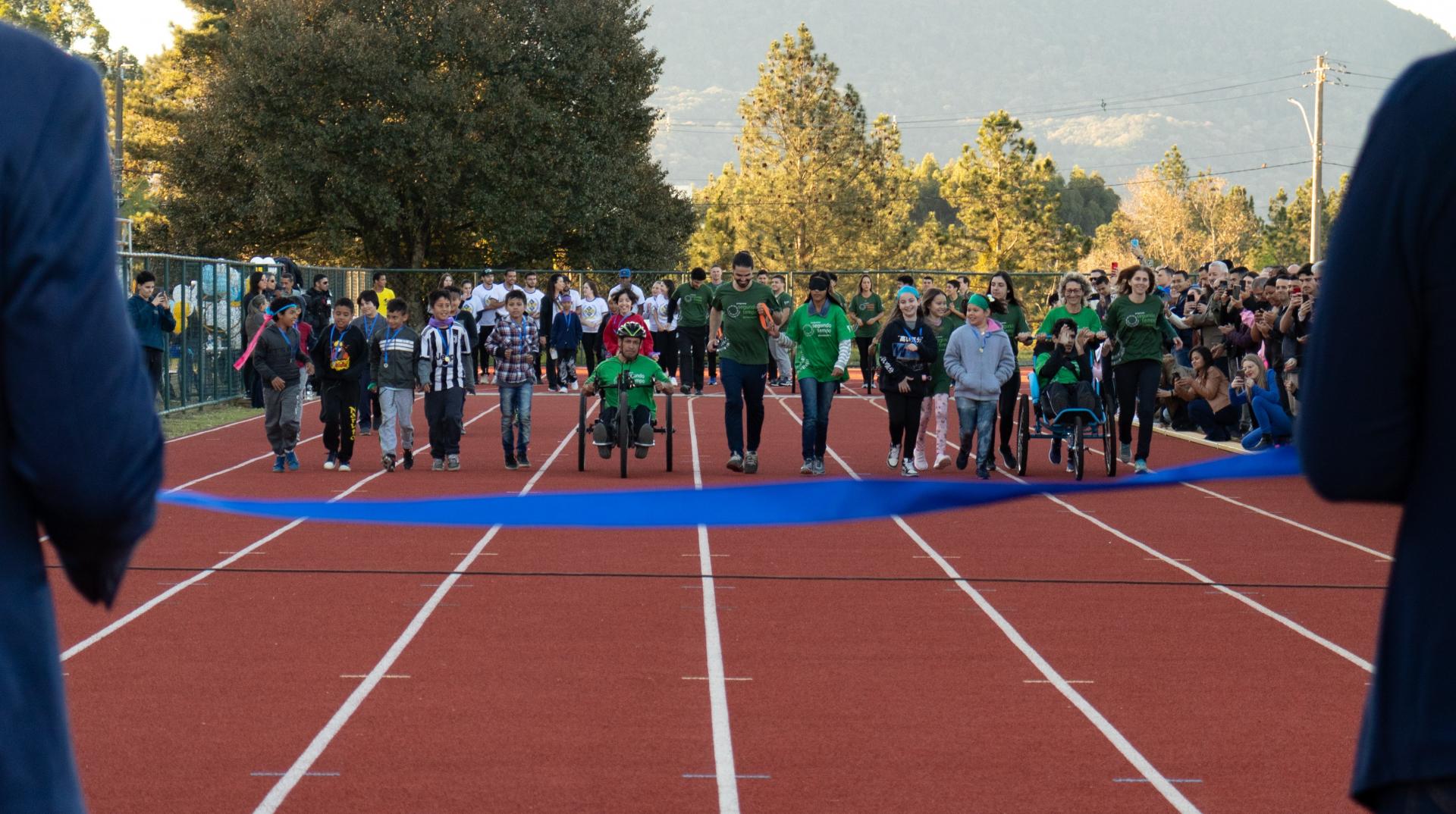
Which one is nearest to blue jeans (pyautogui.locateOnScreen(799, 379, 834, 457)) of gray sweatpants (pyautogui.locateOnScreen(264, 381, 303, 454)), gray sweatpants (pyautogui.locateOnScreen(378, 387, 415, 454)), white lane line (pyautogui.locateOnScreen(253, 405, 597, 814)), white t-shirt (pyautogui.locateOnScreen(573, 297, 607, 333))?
gray sweatpants (pyautogui.locateOnScreen(378, 387, 415, 454))

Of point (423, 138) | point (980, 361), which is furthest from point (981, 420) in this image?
point (423, 138)

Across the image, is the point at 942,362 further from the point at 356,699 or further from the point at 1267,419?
the point at 356,699

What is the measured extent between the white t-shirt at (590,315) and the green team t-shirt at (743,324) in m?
12.5

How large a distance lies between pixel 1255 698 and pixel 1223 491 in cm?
827

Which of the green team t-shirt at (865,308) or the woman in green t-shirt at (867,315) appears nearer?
the woman in green t-shirt at (867,315)

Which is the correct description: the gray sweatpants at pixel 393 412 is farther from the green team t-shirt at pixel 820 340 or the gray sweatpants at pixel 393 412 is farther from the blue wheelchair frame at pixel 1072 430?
the blue wheelchair frame at pixel 1072 430

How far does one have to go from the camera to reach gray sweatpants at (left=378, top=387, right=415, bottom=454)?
51.1ft

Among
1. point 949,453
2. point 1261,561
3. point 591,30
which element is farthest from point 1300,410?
point 591,30

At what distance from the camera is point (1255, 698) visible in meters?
6.88

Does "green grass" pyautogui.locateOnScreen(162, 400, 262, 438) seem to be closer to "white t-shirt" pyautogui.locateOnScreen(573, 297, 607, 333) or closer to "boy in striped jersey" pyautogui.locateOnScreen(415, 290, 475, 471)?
"boy in striped jersey" pyautogui.locateOnScreen(415, 290, 475, 471)

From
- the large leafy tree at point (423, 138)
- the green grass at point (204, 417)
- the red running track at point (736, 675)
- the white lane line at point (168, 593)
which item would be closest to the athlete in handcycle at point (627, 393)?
the white lane line at point (168, 593)

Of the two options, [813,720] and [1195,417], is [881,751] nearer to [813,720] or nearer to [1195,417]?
[813,720]

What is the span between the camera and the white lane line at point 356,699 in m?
5.41

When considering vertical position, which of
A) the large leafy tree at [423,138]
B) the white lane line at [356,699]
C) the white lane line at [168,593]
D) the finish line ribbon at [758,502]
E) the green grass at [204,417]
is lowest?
the white lane line at [356,699]
